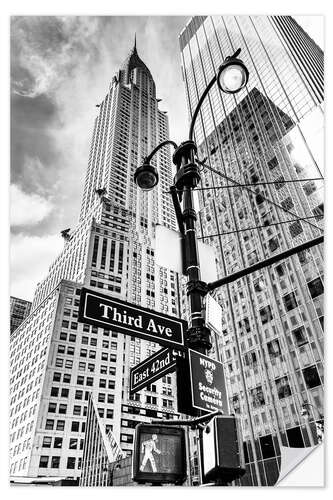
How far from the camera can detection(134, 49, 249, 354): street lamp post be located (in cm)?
414

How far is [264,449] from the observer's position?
36125mm

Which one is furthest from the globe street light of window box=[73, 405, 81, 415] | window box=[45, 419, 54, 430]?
window box=[73, 405, 81, 415]

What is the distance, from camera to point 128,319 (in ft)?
13.8

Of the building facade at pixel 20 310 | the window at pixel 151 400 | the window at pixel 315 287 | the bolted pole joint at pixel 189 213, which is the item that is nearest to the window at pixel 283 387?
the window at pixel 315 287

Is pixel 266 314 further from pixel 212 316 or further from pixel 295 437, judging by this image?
pixel 212 316

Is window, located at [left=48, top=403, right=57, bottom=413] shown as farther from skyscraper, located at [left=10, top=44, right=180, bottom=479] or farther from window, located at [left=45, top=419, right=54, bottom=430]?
window, located at [left=45, top=419, right=54, bottom=430]

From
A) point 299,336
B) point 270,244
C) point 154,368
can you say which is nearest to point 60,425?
point 299,336

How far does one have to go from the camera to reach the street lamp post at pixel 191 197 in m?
4.14

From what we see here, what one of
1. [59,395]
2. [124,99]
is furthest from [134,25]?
[124,99]

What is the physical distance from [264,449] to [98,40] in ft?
122

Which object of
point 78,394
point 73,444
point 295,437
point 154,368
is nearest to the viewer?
point 154,368

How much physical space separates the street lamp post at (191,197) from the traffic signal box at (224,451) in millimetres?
1240

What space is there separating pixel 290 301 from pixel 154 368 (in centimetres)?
3672

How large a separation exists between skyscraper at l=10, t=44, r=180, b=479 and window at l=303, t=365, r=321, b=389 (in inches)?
651
